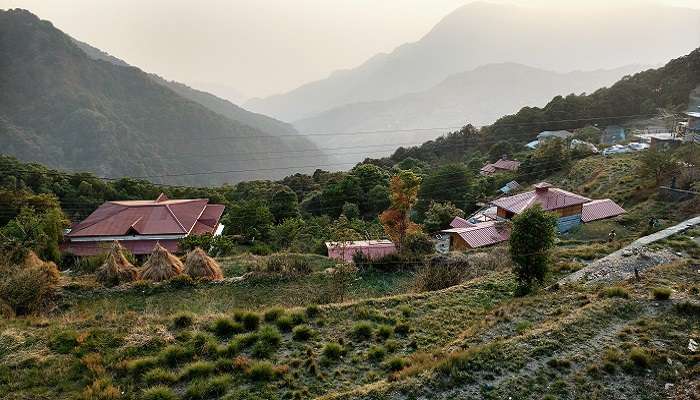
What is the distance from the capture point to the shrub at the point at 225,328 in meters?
9.91

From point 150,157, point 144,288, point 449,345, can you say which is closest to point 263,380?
point 449,345

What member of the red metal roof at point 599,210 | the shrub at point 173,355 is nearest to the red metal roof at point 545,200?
the red metal roof at point 599,210

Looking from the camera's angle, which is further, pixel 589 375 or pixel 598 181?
pixel 598 181

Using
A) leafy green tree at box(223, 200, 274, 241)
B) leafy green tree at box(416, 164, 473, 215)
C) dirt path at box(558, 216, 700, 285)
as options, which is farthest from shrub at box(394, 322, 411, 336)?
leafy green tree at box(416, 164, 473, 215)

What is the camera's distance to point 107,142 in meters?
82.5

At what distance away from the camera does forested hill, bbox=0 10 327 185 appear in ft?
262

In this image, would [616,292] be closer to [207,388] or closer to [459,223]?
[207,388]

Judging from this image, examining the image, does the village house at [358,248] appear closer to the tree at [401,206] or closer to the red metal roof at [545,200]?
the tree at [401,206]

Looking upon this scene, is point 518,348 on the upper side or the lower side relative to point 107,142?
lower

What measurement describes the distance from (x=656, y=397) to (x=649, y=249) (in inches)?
375

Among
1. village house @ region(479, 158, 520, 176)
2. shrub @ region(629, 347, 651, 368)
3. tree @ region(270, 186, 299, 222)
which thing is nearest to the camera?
shrub @ region(629, 347, 651, 368)

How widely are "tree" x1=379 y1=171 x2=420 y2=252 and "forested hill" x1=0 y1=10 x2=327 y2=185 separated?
174 feet

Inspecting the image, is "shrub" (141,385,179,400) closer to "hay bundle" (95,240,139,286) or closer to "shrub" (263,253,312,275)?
"shrub" (263,253,312,275)

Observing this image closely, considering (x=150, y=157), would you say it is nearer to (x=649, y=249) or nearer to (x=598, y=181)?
(x=598, y=181)
